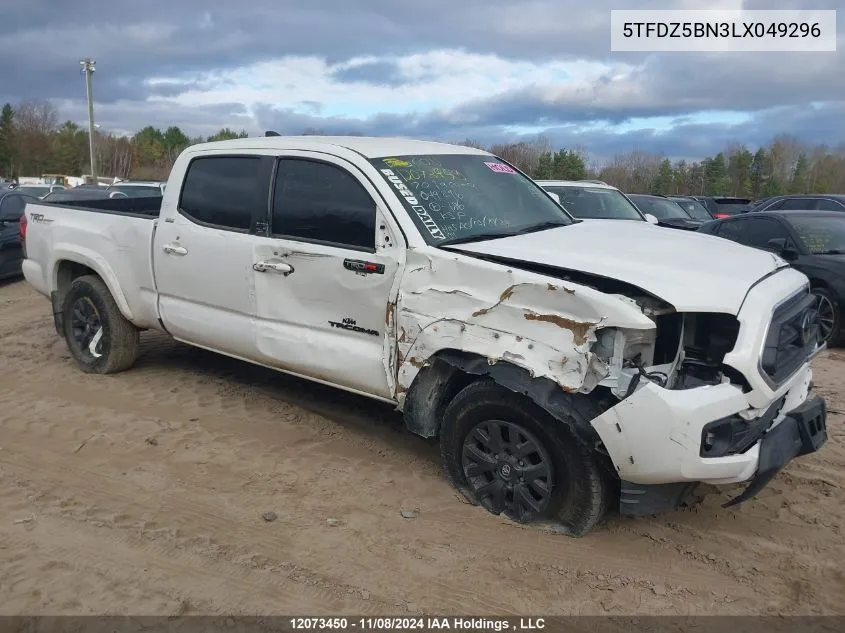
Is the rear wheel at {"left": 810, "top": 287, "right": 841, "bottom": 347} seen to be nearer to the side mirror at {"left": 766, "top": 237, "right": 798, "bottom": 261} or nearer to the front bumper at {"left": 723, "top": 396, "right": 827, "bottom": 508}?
the side mirror at {"left": 766, "top": 237, "right": 798, "bottom": 261}

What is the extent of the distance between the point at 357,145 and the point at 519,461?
2.28 metres

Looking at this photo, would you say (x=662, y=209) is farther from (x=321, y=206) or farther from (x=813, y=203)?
(x=321, y=206)

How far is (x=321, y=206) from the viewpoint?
444cm

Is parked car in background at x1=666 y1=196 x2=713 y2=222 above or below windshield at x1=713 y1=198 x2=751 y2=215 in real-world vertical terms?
below

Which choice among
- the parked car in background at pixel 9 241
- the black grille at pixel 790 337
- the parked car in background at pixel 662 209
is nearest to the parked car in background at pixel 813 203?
the parked car in background at pixel 662 209

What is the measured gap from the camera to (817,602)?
317 cm

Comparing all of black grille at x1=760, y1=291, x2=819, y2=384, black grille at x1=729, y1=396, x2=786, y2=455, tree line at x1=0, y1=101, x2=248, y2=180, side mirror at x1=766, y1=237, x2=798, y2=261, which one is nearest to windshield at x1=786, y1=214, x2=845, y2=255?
side mirror at x1=766, y1=237, x2=798, y2=261

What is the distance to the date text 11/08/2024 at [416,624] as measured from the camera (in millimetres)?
3012

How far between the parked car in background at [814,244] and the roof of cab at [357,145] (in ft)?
15.6

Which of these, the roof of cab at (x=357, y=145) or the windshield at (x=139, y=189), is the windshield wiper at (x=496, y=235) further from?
the windshield at (x=139, y=189)

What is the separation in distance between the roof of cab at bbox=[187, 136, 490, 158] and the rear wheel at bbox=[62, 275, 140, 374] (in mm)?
1627

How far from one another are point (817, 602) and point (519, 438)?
149cm

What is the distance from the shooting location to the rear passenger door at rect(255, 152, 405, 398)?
4.08 metres

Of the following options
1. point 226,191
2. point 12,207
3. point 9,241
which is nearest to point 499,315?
point 226,191
